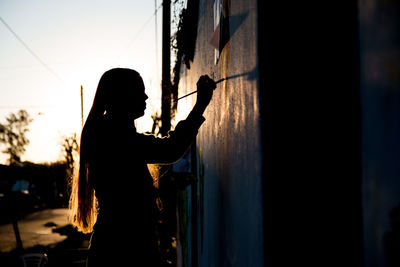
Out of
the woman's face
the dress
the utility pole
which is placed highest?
the utility pole

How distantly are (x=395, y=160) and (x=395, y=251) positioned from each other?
14cm

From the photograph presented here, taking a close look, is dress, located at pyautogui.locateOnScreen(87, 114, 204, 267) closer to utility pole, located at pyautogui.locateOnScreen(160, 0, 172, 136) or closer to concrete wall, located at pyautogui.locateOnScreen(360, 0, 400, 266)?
concrete wall, located at pyautogui.locateOnScreen(360, 0, 400, 266)

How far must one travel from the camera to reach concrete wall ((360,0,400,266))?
1.71 feet

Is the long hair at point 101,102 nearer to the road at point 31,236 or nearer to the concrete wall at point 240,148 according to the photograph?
the concrete wall at point 240,148

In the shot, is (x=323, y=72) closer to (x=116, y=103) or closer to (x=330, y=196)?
(x=330, y=196)

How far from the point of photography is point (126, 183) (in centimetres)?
171

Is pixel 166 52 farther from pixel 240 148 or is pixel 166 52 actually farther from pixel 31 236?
pixel 31 236

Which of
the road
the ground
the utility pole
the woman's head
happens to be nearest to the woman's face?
the woman's head

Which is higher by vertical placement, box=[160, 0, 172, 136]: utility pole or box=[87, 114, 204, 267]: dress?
box=[160, 0, 172, 136]: utility pole

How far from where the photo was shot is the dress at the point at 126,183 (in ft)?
5.63

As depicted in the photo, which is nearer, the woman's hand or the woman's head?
the woman's hand

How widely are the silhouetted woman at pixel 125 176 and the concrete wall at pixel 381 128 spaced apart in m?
1.07

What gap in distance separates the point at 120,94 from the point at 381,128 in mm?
1481

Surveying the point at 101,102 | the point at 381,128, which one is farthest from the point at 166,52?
the point at 381,128
